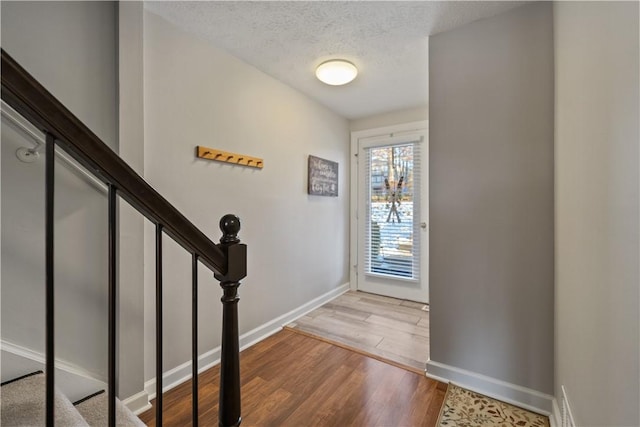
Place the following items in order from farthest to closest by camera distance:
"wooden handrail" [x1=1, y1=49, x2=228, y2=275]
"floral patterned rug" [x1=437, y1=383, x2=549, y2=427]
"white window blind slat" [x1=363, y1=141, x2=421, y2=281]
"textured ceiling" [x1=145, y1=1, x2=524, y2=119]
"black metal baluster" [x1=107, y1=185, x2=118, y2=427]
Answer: "white window blind slat" [x1=363, y1=141, x2=421, y2=281]
"textured ceiling" [x1=145, y1=1, x2=524, y2=119]
"floral patterned rug" [x1=437, y1=383, x2=549, y2=427]
"black metal baluster" [x1=107, y1=185, x2=118, y2=427]
"wooden handrail" [x1=1, y1=49, x2=228, y2=275]

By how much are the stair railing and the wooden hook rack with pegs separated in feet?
3.97

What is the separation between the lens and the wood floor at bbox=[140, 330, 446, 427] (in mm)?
1464

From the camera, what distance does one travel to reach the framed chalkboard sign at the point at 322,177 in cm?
291

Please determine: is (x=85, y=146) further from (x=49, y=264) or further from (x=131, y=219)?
(x=131, y=219)

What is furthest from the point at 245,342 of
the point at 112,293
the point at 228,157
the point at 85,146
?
the point at 85,146

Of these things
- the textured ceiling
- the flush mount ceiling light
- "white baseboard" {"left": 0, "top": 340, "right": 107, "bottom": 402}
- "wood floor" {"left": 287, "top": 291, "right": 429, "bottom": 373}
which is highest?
the textured ceiling

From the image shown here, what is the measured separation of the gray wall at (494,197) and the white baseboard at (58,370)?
1992mm

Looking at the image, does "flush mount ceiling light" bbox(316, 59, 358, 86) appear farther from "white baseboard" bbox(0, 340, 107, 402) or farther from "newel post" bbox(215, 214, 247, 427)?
"white baseboard" bbox(0, 340, 107, 402)

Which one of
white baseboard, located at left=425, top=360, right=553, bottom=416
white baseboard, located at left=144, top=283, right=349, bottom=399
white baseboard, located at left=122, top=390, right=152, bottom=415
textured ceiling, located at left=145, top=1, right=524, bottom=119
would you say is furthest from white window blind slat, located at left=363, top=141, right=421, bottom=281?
white baseboard, located at left=122, top=390, right=152, bottom=415

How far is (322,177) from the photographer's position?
3080mm

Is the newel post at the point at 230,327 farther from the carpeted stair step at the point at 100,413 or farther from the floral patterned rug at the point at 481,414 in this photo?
the floral patterned rug at the point at 481,414

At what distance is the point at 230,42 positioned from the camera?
6.42 ft

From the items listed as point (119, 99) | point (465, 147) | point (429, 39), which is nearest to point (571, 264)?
point (465, 147)

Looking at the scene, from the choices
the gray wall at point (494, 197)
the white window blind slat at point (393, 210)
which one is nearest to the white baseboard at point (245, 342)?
the white window blind slat at point (393, 210)
